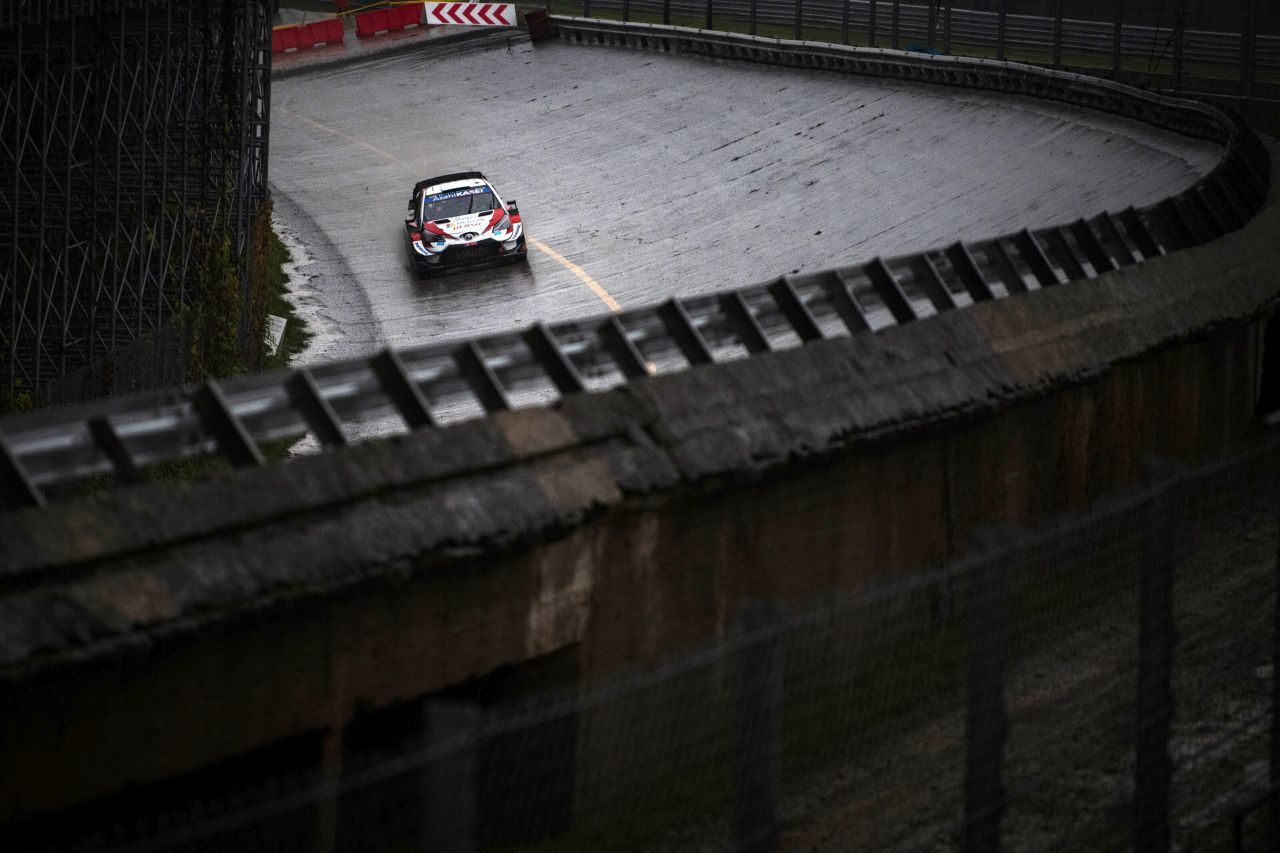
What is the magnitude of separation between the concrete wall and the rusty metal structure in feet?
34.7

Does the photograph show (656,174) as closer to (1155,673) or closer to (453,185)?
(453,185)

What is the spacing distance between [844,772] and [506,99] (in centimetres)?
4429

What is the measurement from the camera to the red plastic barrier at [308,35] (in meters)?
58.3

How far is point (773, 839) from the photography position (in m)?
5.66

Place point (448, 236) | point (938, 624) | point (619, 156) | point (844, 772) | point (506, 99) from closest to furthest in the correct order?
point (844, 772) < point (938, 624) < point (448, 236) < point (619, 156) < point (506, 99)

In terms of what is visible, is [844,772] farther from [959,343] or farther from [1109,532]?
[959,343]

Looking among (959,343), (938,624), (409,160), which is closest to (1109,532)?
(938,624)

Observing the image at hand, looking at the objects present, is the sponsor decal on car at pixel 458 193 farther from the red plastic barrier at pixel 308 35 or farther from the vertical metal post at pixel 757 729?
the vertical metal post at pixel 757 729

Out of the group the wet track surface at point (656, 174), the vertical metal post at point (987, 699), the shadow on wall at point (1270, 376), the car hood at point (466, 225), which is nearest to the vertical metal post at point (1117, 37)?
the wet track surface at point (656, 174)

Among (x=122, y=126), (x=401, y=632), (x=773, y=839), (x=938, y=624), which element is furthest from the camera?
(x=122, y=126)

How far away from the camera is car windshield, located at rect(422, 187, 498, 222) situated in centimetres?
3369

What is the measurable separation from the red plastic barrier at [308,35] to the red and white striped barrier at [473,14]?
9.84 feet

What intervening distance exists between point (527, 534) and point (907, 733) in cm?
208

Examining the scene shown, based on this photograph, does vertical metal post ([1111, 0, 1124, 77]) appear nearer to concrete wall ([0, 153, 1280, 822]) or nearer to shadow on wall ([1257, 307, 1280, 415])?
shadow on wall ([1257, 307, 1280, 415])
